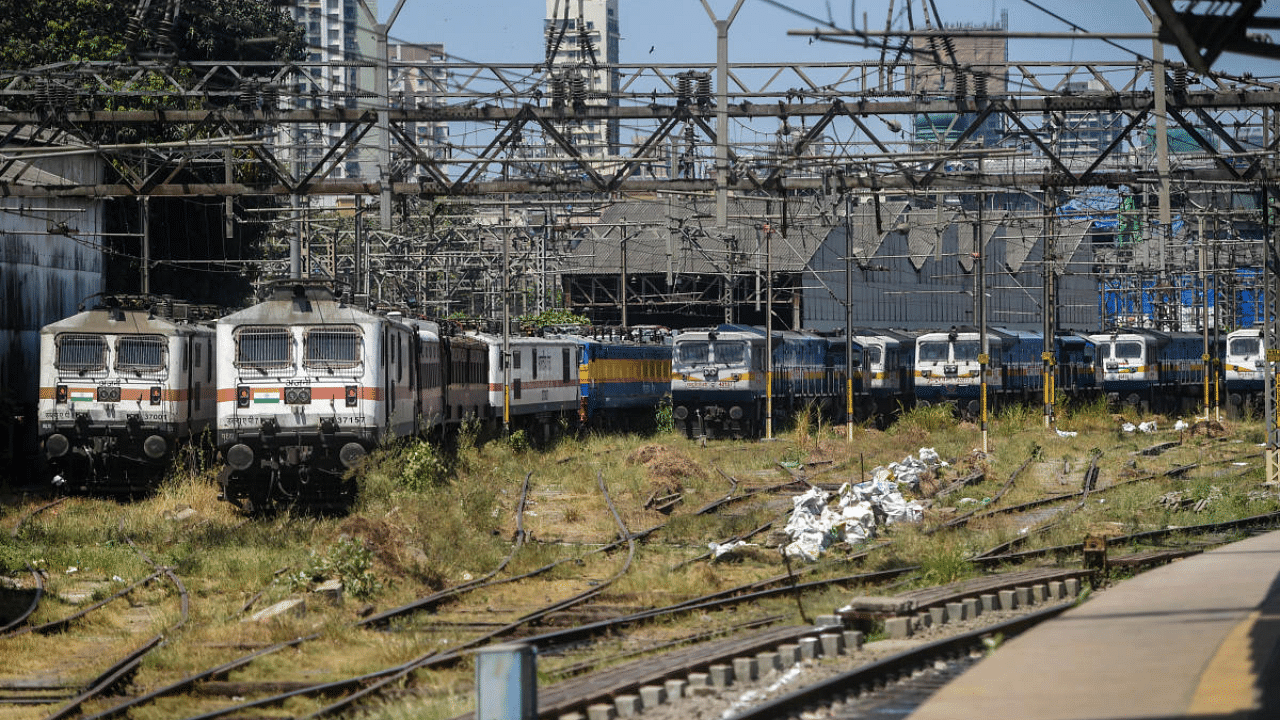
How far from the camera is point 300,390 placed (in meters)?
22.8

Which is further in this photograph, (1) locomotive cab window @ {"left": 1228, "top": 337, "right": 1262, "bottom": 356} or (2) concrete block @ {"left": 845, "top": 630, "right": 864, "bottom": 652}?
(1) locomotive cab window @ {"left": 1228, "top": 337, "right": 1262, "bottom": 356}

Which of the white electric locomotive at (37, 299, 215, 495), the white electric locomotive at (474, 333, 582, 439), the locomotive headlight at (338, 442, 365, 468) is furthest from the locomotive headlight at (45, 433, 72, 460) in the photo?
the white electric locomotive at (474, 333, 582, 439)

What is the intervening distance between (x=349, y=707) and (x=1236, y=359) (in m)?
47.4

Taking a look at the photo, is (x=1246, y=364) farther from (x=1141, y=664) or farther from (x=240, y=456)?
(x=1141, y=664)

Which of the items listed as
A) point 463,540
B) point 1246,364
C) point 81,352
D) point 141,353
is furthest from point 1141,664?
point 1246,364

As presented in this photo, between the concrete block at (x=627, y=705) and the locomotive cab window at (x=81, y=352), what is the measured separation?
18.5 m

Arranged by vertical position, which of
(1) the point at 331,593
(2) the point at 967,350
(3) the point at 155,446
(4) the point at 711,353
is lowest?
(1) the point at 331,593

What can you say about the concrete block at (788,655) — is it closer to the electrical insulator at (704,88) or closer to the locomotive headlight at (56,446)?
the electrical insulator at (704,88)

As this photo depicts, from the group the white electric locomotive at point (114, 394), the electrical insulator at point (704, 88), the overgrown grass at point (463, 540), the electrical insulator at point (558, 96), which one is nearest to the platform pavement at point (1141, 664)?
the overgrown grass at point (463, 540)

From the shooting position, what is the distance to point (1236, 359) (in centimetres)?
5278

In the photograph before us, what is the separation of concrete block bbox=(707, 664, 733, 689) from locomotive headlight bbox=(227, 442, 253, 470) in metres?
13.0

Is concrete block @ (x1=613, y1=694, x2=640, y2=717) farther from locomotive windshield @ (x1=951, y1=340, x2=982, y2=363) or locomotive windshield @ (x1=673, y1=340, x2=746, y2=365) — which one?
locomotive windshield @ (x1=951, y1=340, x2=982, y2=363)

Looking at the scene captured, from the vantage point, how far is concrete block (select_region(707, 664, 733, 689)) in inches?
417

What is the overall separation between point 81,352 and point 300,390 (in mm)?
5506
